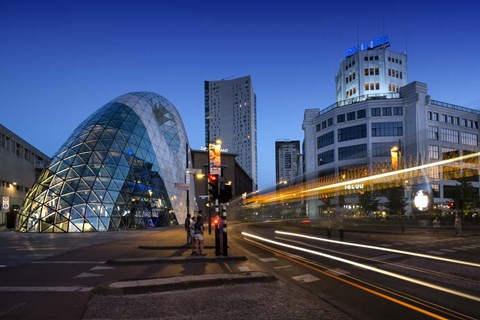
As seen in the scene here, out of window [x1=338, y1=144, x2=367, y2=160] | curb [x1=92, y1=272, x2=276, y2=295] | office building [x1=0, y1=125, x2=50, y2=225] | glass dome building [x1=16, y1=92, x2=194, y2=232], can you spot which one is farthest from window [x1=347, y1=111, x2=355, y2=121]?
curb [x1=92, y1=272, x2=276, y2=295]

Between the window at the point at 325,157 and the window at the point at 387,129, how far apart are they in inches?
425

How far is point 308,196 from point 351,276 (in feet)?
283

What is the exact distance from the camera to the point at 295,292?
34.4 ft

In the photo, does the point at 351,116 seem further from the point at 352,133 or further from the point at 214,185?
the point at 214,185

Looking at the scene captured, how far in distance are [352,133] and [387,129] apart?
272 inches

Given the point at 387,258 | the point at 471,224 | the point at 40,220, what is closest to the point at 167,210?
the point at 40,220

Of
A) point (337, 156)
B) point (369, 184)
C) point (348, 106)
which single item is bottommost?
point (369, 184)

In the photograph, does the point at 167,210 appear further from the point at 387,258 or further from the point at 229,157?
the point at 229,157

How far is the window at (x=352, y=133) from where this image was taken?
92.7 metres

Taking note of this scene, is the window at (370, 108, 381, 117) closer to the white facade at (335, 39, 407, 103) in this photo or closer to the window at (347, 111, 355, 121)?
the window at (347, 111, 355, 121)

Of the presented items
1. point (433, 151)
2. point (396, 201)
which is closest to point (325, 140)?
point (433, 151)

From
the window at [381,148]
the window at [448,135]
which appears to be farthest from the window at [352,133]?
the window at [448,135]

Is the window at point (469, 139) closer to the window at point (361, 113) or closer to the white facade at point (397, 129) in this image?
the white facade at point (397, 129)

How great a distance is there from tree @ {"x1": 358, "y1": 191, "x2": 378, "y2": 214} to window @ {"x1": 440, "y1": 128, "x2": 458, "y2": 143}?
22055 millimetres
